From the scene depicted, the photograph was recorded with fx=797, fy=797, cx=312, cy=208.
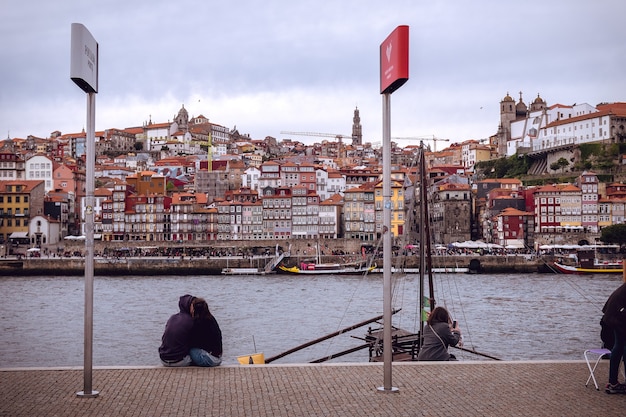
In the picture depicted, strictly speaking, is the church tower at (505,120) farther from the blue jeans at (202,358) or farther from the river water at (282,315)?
the blue jeans at (202,358)

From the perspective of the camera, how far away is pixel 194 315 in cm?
728

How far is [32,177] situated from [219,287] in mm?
46414

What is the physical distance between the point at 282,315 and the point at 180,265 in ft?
94.8

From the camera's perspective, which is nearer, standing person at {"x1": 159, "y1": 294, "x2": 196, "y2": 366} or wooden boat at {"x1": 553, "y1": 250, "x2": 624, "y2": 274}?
standing person at {"x1": 159, "y1": 294, "x2": 196, "y2": 366}

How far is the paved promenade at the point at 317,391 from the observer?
596 cm

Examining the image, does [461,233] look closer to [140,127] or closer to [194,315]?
Result: [194,315]

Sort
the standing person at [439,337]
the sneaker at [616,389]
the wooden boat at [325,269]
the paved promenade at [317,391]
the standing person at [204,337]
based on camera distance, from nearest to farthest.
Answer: the paved promenade at [317,391] → the sneaker at [616,389] → the standing person at [204,337] → the standing person at [439,337] → the wooden boat at [325,269]

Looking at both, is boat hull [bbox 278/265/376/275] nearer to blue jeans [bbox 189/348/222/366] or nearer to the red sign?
blue jeans [bbox 189/348/222/366]

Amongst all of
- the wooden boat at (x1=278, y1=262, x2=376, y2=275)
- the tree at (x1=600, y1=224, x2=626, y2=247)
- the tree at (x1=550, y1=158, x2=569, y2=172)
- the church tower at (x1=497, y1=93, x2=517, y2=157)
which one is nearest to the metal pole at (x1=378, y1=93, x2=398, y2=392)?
the wooden boat at (x1=278, y1=262, x2=376, y2=275)

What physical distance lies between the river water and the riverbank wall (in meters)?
6.20

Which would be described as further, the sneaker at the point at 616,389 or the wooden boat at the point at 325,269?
the wooden boat at the point at 325,269

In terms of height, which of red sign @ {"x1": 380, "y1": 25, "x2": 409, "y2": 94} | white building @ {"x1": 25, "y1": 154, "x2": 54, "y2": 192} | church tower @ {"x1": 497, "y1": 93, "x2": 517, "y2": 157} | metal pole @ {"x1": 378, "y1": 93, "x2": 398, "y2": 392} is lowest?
metal pole @ {"x1": 378, "y1": 93, "x2": 398, "y2": 392}

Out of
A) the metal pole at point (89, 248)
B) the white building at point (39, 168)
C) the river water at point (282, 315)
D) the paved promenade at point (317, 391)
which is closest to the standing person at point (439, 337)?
the paved promenade at point (317, 391)

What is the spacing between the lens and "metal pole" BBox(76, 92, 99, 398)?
20.8 feet
